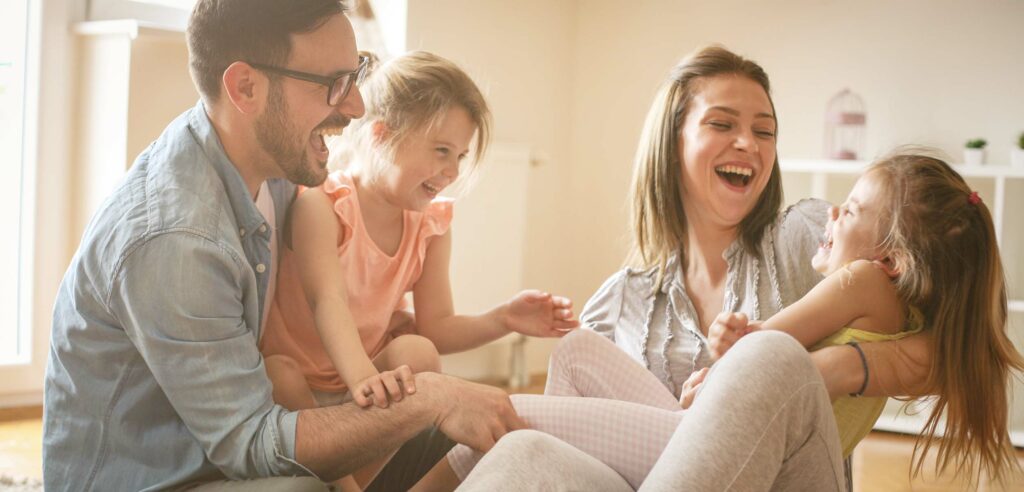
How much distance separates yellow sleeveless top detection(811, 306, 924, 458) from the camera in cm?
161

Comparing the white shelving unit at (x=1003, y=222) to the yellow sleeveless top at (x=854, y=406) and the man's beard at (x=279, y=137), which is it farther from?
the man's beard at (x=279, y=137)

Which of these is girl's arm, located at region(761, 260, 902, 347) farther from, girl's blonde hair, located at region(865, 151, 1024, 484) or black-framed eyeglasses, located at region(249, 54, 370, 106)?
black-framed eyeglasses, located at region(249, 54, 370, 106)

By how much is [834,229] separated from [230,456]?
3.28 ft

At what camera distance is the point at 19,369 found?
128 inches

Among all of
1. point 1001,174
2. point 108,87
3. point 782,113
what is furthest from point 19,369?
point 1001,174

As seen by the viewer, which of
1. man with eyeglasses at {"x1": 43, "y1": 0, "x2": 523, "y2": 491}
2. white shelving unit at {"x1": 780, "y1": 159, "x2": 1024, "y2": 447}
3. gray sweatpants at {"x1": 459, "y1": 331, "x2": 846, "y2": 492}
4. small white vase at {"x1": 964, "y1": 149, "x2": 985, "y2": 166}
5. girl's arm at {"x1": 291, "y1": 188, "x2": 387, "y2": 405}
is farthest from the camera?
small white vase at {"x1": 964, "y1": 149, "x2": 985, "y2": 166}

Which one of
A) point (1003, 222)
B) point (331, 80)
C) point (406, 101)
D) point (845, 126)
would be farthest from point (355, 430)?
point (845, 126)

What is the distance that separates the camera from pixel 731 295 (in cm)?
184

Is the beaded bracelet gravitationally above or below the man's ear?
below

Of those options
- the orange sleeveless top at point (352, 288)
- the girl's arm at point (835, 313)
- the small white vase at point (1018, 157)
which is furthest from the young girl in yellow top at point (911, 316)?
the small white vase at point (1018, 157)

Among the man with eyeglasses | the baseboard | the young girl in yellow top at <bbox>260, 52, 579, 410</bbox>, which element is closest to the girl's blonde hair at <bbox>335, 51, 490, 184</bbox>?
the young girl in yellow top at <bbox>260, 52, 579, 410</bbox>

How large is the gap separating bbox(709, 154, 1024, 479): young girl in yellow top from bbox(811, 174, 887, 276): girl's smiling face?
12 mm

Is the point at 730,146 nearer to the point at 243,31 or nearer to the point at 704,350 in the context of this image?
the point at 704,350

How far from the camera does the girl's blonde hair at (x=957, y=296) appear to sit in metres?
1.58
